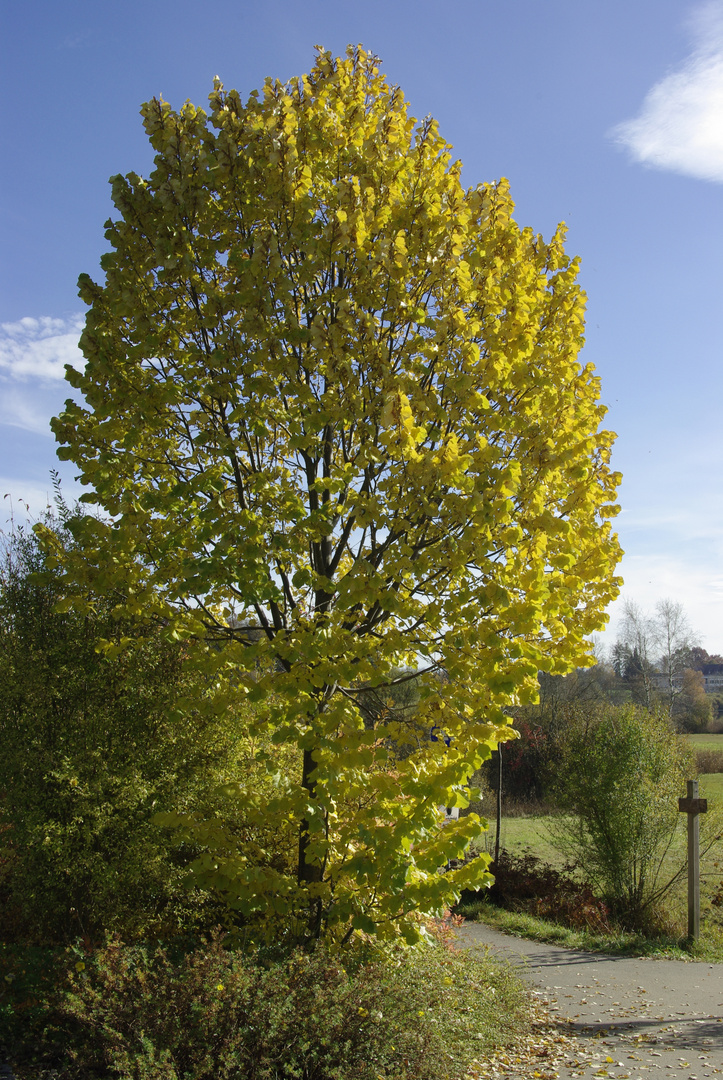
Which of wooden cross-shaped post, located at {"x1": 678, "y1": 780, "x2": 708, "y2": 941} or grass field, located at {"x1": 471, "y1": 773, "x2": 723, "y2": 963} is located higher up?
wooden cross-shaped post, located at {"x1": 678, "y1": 780, "x2": 708, "y2": 941}

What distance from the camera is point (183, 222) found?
4.99 metres

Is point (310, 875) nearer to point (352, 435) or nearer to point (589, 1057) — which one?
point (589, 1057)

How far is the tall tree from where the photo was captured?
13.5 ft

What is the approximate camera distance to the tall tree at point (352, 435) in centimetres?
412

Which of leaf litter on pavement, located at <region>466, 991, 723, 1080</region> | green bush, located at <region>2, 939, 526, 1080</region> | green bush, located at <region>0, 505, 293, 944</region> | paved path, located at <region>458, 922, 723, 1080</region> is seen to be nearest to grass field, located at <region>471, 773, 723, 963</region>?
paved path, located at <region>458, 922, 723, 1080</region>

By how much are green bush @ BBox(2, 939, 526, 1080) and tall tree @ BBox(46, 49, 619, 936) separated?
0.49 metres

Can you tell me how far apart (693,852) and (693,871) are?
24cm

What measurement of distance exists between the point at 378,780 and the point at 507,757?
19.3 m

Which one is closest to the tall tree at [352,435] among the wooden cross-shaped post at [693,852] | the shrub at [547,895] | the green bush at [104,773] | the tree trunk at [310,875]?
the tree trunk at [310,875]

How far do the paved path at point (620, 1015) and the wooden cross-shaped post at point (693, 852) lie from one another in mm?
913

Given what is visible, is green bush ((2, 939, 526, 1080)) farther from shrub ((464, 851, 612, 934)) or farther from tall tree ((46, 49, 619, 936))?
shrub ((464, 851, 612, 934))

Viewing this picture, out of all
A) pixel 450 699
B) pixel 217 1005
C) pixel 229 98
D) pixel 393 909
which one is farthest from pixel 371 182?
pixel 217 1005

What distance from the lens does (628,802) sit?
988cm

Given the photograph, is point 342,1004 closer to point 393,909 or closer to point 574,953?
point 393,909
